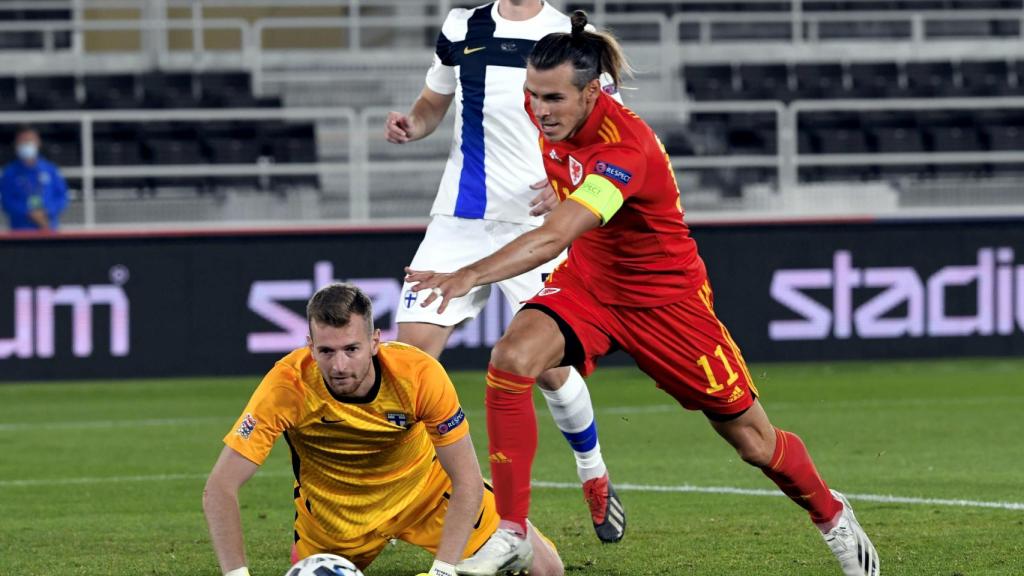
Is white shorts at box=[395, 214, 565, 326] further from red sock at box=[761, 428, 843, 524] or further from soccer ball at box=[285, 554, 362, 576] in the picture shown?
soccer ball at box=[285, 554, 362, 576]

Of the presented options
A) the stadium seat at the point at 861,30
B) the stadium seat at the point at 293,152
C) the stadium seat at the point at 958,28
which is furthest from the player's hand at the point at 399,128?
the stadium seat at the point at 958,28

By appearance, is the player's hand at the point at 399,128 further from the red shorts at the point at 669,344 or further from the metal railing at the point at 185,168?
the metal railing at the point at 185,168

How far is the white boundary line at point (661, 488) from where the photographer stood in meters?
7.80

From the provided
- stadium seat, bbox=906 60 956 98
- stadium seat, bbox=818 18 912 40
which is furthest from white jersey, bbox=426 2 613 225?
stadium seat, bbox=818 18 912 40

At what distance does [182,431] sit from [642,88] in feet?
33.4

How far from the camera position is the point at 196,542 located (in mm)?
7121

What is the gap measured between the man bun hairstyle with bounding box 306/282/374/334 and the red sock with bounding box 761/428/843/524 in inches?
67.0

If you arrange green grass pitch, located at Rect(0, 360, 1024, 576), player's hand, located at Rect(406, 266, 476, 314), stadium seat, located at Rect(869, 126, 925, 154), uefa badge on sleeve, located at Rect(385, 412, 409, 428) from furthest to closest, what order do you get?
stadium seat, located at Rect(869, 126, 925, 154)
green grass pitch, located at Rect(0, 360, 1024, 576)
uefa badge on sleeve, located at Rect(385, 412, 409, 428)
player's hand, located at Rect(406, 266, 476, 314)

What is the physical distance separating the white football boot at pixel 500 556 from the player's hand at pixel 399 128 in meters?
2.31

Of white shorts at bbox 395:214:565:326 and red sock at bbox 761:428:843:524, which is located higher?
white shorts at bbox 395:214:565:326

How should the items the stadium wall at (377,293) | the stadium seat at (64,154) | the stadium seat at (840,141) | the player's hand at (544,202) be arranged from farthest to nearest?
the stadium seat at (840,141)
the stadium seat at (64,154)
the stadium wall at (377,293)
the player's hand at (544,202)

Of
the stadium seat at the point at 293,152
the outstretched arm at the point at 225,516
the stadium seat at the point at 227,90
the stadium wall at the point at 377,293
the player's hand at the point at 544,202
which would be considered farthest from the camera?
the stadium seat at the point at 227,90

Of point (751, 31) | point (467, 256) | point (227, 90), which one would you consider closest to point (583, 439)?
point (467, 256)

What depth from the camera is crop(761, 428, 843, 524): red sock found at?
6039mm
